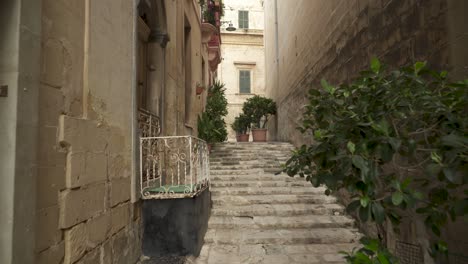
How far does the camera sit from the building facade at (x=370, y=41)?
7.77ft

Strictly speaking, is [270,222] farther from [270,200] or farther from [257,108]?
[257,108]

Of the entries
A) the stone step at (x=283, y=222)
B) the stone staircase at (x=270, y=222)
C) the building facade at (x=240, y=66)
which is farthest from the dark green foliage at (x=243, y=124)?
the stone step at (x=283, y=222)

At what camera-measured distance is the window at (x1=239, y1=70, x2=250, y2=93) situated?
60.5 feet

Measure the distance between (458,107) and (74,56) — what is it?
2555 millimetres

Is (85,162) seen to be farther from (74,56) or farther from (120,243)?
(120,243)

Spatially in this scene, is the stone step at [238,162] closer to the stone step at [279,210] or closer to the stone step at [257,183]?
the stone step at [257,183]

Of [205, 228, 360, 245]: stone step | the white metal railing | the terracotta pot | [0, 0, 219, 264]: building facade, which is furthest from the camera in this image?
the terracotta pot

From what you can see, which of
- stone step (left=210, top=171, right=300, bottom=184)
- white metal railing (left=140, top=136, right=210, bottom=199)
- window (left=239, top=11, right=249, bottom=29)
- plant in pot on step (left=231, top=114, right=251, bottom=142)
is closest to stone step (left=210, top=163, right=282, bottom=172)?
stone step (left=210, top=171, right=300, bottom=184)

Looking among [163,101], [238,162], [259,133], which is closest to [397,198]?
[163,101]

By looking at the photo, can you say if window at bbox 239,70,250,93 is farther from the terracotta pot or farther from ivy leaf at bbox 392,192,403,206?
ivy leaf at bbox 392,192,403,206

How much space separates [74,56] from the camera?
2.25 meters

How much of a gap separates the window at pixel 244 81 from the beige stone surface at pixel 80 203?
16179mm

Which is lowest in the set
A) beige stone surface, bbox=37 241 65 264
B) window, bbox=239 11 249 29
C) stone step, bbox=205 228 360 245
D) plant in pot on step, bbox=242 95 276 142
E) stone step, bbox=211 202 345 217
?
stone step, bbox=205 228 360 245

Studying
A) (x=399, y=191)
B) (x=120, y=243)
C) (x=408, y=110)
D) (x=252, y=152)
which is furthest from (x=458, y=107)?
(x=252, y=152)
